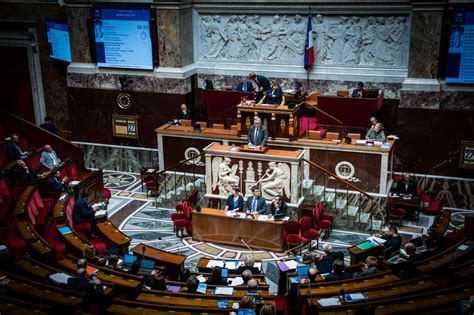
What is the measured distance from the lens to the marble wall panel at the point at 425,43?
13.9 meters

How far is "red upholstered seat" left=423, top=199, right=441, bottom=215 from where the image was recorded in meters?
13.7

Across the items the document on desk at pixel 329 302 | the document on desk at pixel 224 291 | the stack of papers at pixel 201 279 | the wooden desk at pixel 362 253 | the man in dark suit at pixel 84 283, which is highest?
the man in dark suit at pixel 84 283

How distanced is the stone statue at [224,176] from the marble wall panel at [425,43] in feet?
17.0

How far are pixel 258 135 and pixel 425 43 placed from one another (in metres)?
4.81

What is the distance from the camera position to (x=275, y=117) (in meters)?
13.9

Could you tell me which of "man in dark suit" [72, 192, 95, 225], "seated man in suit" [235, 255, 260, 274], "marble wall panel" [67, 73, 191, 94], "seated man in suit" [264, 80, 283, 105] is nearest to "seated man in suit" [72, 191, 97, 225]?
"man in dark suit" [72, 192, 95, 225]

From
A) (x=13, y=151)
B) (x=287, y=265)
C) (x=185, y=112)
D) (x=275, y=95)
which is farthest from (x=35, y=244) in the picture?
(x=185, y=112)

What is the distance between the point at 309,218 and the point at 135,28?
781cm

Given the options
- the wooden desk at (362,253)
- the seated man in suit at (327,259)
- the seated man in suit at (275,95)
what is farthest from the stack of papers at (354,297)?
the seated man in suit at (275,95)

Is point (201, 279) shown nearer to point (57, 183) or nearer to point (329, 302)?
point (329, 302)

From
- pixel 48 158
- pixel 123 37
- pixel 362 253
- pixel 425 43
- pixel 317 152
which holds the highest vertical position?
pixel 123 37

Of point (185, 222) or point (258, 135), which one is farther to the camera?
point (258, 135)

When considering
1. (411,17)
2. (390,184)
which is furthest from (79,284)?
(411,17)

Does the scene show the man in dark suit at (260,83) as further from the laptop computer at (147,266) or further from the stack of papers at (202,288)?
the stack of papers at (202,288)
